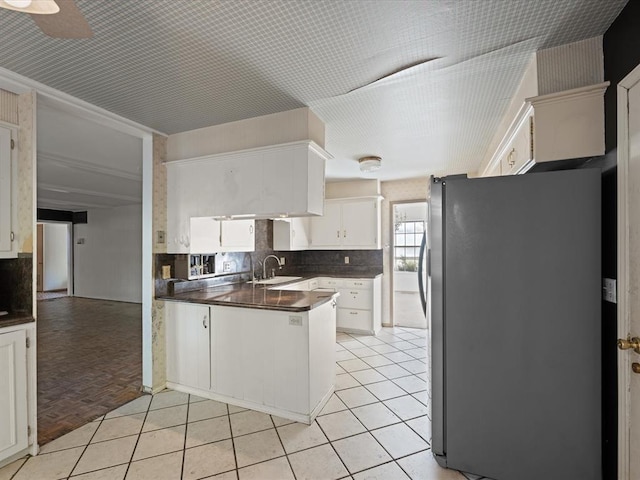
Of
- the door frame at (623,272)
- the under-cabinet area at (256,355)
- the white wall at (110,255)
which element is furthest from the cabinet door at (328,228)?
the white wall at (110,255)

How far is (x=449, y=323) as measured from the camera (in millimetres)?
1873

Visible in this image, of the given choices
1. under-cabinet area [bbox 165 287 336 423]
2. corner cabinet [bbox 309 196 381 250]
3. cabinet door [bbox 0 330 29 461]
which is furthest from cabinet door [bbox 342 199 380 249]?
cabinet door [bbox 0 330 29 461]

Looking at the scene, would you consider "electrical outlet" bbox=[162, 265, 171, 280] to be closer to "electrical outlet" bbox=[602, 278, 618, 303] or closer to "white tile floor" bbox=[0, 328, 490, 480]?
"white tile floor" bbox=[0, 328, 490, 480]

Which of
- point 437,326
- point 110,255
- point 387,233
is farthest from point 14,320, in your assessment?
point 110,255

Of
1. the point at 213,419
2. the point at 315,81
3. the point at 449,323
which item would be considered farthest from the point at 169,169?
the point at 449,323

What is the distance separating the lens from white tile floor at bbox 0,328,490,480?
1.89m

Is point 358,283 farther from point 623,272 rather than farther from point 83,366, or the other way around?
point 83,366

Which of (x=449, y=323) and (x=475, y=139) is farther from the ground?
(x=475, y=139)

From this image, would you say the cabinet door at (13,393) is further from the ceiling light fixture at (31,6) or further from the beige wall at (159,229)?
the ceiling light fixture at (31,6)

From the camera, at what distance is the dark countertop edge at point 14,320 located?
1902 millimetres

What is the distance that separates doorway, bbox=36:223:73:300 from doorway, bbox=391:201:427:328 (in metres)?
9.40

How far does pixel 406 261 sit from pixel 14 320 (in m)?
4.92

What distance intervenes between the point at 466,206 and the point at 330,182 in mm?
3728

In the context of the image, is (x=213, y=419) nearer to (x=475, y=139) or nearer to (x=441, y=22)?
(x=441, y=22)
